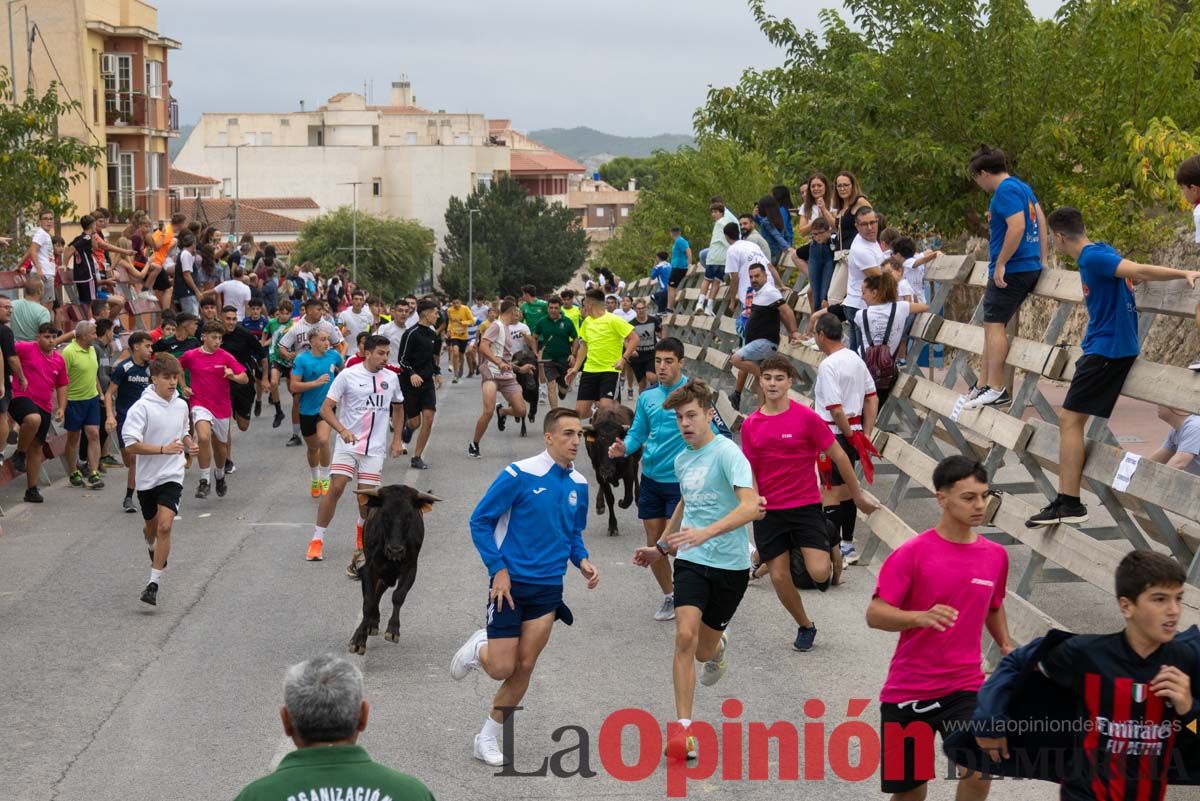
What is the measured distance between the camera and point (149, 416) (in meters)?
12.3

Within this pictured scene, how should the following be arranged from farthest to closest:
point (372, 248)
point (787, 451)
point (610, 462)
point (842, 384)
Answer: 1. point (372, 248)
2. point (610, 462)
3. point (842, 384)
4. point (787, 451)

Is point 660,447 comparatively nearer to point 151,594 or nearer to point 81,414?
point 151,594

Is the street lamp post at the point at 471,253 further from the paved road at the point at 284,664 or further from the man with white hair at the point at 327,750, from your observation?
the man with white hair at the point at 327,750

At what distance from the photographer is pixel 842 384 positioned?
1194cm

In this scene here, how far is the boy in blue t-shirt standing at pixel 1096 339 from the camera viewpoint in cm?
880

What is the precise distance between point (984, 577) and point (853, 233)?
10107 mm

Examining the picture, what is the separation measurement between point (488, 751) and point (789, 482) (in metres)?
3.12

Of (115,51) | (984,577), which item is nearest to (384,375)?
(984,577)

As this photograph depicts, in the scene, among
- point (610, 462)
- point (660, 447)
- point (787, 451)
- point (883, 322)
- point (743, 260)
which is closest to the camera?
point (787, 451)

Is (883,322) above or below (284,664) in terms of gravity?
above

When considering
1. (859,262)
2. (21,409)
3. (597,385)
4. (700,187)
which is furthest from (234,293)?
(700,187)

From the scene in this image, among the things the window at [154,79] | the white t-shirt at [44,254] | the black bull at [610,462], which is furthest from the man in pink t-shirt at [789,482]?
the window at [154,79]

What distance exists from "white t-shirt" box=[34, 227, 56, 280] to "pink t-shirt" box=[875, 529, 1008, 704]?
17.5 metres

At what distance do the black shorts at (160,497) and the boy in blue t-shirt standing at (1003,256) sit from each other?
20.6 ft
